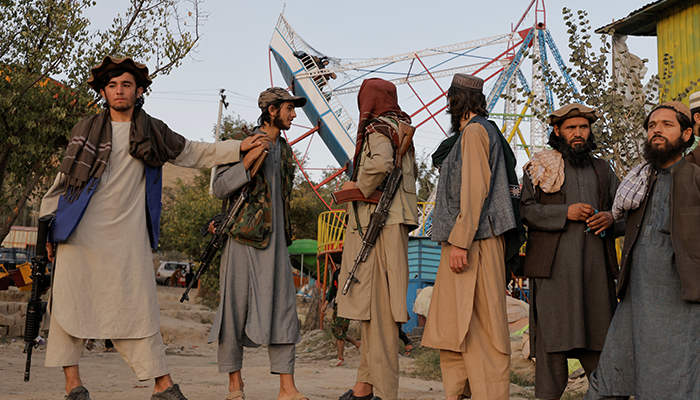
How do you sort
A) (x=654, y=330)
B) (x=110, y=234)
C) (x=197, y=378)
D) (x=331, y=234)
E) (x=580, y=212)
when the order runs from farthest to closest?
(x=331, y=234) → (x=197, y=378) → (x=580, y=212) → (x=110, y=234) → (x=654, y=330)

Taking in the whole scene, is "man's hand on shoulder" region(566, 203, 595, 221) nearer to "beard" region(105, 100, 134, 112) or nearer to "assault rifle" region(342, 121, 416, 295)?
"assault rifle" region(342, 121, 416, 295)

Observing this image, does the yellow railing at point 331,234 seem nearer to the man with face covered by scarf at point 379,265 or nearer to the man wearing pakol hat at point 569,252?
the man with face covered by scarf at point 379,265

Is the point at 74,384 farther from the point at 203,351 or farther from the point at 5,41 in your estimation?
the point at 203,351

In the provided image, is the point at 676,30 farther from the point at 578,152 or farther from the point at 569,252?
the point at 569,252

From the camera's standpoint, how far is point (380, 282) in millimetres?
3564

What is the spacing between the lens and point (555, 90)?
5.46 meters

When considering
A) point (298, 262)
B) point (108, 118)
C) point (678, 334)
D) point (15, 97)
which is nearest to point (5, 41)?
point (15, 97)

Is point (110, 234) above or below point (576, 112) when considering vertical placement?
below

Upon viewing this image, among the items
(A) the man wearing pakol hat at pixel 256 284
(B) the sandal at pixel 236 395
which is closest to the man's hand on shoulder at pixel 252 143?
(A) the man wearing pakol hat at pixel 256 284

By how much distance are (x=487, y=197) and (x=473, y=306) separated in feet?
1.99

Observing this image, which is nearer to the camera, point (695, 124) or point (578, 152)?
point (578, 152)

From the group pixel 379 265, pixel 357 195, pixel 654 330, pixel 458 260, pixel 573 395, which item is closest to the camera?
pixel 654 330

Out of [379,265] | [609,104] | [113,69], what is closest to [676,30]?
[609,104]

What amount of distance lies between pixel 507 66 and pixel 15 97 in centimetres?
1299
